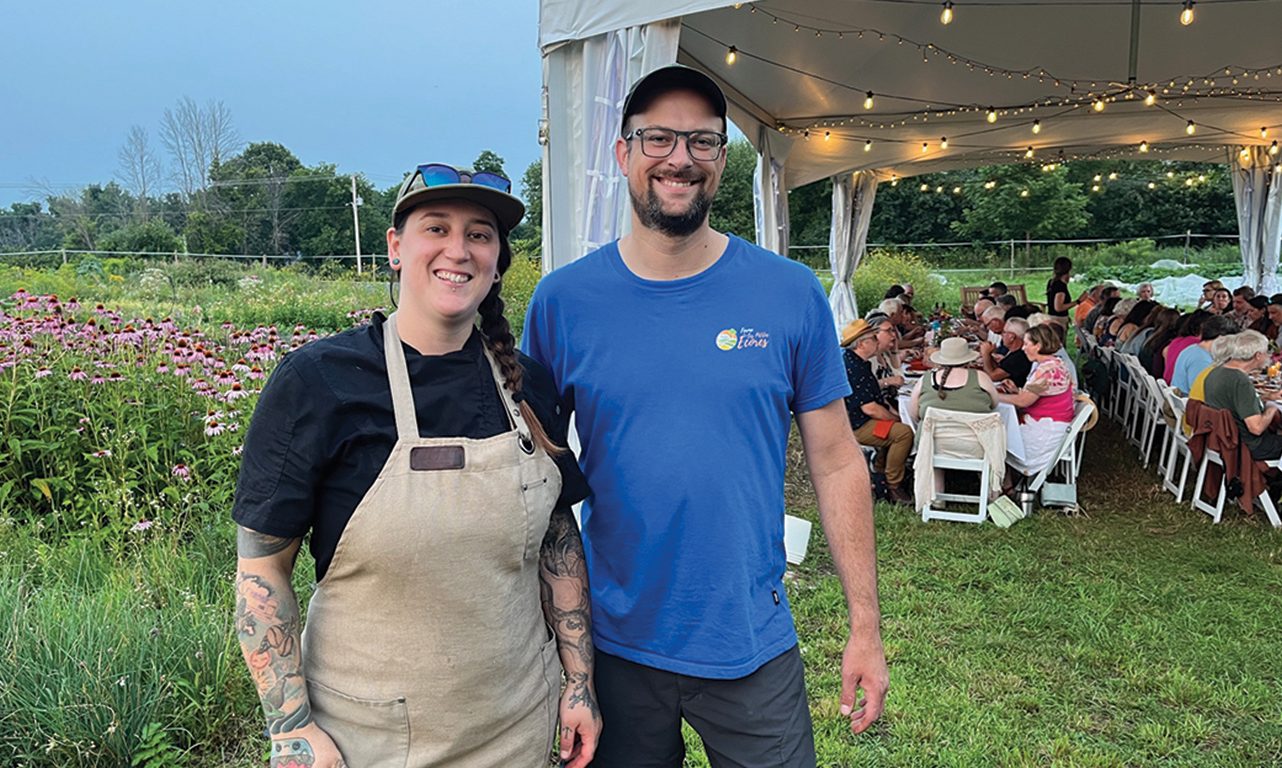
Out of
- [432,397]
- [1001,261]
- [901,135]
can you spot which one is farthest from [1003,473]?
[1001,261]

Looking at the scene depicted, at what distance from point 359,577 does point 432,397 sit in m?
0.30

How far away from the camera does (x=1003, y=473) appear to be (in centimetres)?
568

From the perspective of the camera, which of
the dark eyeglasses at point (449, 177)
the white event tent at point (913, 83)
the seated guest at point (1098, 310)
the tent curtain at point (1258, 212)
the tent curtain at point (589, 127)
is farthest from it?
the tent curtain at point (1258, 212)

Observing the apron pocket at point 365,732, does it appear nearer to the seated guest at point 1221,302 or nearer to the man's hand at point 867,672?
the man's hand at point 867,672

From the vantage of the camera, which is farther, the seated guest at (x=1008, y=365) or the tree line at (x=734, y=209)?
the tree line at (x=734, y=209)

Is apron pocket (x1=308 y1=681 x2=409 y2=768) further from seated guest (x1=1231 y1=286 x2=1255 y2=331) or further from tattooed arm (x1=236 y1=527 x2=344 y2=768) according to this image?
seated guest (x1=1231 y1=286 x2=1255 y2=331)

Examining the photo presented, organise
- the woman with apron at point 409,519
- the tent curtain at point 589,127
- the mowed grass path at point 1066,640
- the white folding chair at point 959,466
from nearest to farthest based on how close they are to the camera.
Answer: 1. the woman with apron at point 409,519
2. the mowed grass path at point 1066,640
3. the tent curtain at point 589,127
4. the white folding chair at point 959,466

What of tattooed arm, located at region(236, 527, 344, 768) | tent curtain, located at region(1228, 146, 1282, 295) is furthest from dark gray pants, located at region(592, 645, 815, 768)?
tent curtain, located at region(1228, 146, 1282, 295)

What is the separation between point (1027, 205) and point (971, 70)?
26.9 m

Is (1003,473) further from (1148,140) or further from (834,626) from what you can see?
(1148,140)

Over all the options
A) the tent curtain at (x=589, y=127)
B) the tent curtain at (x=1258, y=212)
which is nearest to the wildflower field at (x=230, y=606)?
the tent curtain at (x=589, y=127)

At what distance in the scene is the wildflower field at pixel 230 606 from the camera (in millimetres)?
2615

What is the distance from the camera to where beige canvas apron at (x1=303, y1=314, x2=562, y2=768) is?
1267 mm

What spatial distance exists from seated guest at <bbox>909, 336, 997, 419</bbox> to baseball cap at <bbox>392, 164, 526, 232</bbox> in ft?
15.9
